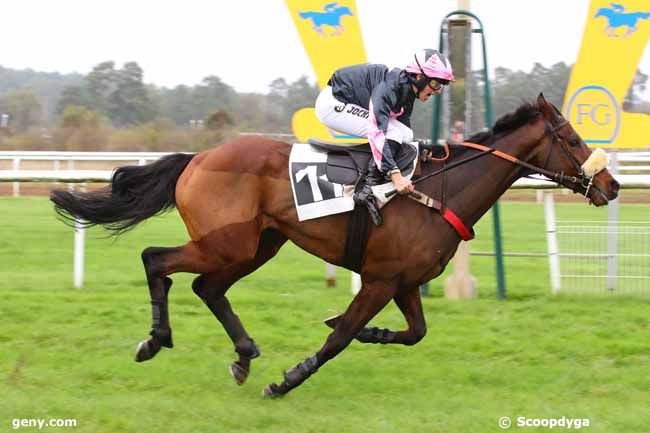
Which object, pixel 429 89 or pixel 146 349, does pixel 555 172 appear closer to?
pixel 429 89

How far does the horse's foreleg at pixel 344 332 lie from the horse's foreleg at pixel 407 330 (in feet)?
1.08

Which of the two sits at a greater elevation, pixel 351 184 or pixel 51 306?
pixel 351 184

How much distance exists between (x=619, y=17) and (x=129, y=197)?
4.87m

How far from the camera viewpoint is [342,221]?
5.14 m

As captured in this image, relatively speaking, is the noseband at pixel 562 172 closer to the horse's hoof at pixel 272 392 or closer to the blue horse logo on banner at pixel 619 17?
the horse's hoof at pixel 272 392

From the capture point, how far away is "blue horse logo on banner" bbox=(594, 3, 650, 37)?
7938 mm

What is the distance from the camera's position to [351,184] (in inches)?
202

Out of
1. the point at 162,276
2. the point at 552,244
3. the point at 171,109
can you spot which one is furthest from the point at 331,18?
the point at 171,109

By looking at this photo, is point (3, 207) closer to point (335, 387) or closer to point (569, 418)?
point (335, 387)

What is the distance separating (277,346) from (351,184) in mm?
1483

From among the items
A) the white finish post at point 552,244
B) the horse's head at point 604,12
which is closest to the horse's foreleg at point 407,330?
the white finish post at point 552,244

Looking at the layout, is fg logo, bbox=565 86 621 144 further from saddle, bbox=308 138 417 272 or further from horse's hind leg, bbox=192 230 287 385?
horse's hind leg, bbox=192 230 287 385

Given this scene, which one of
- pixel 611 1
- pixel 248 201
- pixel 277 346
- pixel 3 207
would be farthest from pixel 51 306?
pixel 3 207

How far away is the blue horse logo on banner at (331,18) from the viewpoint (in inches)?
319
